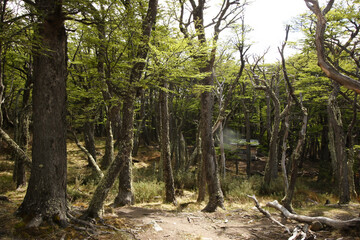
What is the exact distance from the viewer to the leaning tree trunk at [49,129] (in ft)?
14.4

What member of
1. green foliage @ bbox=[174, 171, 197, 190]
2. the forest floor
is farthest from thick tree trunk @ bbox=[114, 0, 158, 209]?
green foliage @ bbox=[174, 171, 197, 190]

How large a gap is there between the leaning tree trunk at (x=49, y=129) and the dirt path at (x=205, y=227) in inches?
69.9

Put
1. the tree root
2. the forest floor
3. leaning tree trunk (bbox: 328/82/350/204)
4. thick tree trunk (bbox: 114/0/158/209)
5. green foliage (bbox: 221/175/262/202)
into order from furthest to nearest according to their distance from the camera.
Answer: green foliage (bbox: 221/175/262/202)
leaning tree trunk (bbox: 328/82/350/204)
thick tree trunk (bbox: 114/0/158/209)
the tree root
the forest floor

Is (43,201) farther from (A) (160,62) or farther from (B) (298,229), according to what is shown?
(B) (298,229)

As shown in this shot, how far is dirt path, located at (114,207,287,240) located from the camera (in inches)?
205

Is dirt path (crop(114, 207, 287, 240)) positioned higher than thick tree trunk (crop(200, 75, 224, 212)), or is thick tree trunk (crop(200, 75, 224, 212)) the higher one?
thick tree trunk (crop(200, 75, 224, 212))

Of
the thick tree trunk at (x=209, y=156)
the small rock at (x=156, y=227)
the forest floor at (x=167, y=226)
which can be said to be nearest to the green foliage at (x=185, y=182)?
the forest floor at (x=167, y=226)

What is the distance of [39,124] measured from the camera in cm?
454

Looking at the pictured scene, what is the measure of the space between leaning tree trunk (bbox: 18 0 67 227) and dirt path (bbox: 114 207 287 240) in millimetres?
1775

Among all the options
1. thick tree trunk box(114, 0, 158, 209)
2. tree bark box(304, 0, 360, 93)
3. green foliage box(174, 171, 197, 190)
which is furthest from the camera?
green foliage box(174, 171, 197, 190)

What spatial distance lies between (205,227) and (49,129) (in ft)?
14.7

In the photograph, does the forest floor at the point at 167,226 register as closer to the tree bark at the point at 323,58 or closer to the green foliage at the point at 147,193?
the green foliage at the point at 147,193

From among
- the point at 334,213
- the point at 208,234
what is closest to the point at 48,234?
the point at 208,234

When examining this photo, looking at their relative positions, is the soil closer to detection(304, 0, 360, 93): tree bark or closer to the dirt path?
the dirt path
